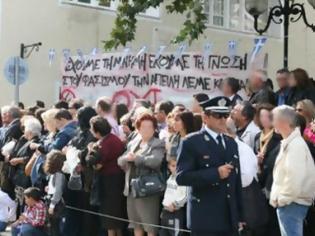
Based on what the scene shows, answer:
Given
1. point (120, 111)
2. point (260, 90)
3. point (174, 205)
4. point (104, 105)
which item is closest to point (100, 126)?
point (104, 105)

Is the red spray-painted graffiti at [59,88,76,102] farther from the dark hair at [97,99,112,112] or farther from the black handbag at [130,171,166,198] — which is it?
the black handbag at [130,171,166,198]

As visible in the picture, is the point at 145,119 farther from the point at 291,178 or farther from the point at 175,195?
the point at 291,178

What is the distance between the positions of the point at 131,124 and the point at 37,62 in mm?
11777

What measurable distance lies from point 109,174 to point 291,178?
2917 millimetres

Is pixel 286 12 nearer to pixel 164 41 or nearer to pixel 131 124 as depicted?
pixel 131 124

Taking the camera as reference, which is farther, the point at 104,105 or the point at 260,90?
the point at 260,90

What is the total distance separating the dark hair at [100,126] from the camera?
9.63 m

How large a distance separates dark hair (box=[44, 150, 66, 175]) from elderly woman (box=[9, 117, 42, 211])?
131 cm

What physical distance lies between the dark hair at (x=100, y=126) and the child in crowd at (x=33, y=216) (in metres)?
1.40

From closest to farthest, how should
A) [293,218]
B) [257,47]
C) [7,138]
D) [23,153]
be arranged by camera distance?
[293,218], [23,153], [257,47], [7,138]

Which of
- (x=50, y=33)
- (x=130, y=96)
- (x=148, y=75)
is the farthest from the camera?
(x=50, y=33)

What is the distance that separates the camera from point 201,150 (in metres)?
6.98

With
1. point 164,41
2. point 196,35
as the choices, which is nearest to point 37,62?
point 164,41

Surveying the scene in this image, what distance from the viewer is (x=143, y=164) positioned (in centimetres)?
898
